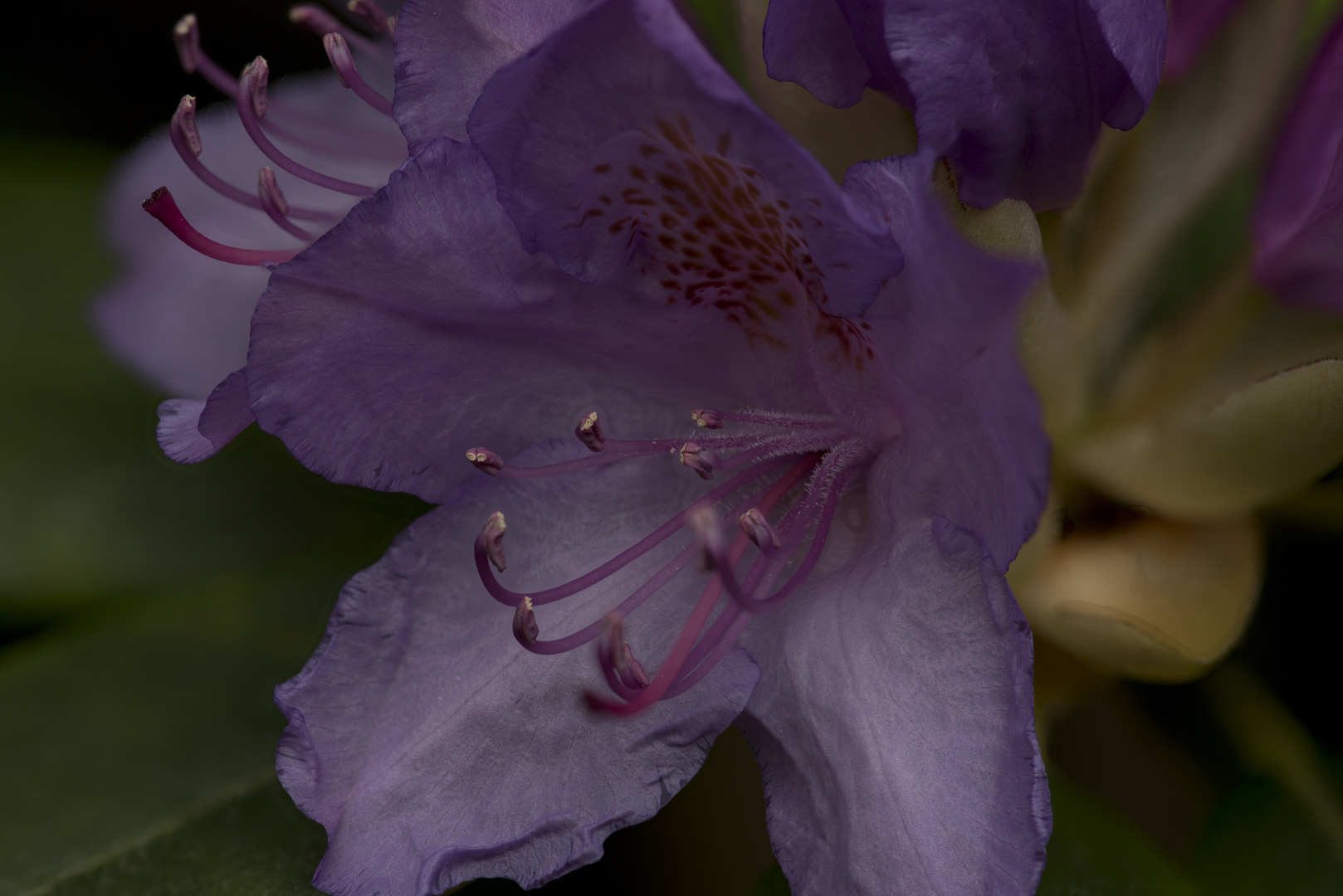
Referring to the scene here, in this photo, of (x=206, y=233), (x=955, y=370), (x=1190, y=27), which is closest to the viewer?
(x=955, y=370)

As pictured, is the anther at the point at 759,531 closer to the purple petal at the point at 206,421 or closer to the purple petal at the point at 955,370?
the purple petal at the point at 955,370

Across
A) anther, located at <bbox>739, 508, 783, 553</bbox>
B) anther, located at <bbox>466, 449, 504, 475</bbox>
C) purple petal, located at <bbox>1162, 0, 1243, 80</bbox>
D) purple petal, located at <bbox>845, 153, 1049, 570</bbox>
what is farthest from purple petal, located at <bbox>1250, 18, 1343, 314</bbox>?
anther, located at <bbox>466, 449, 504, 475</bbox>

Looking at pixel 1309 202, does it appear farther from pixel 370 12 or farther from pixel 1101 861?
pixel 370 12

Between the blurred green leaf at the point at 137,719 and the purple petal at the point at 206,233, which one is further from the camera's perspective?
the purple petal at the point at 206,233

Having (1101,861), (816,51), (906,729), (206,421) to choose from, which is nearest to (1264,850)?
(1101,861)

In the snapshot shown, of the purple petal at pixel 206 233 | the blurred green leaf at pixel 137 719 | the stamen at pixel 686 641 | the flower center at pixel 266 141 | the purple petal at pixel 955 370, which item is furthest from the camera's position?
the purple petal at pixel 206 233

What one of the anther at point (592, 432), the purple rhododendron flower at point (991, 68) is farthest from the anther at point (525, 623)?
the purple rhododendron flower at point (991, 68)
